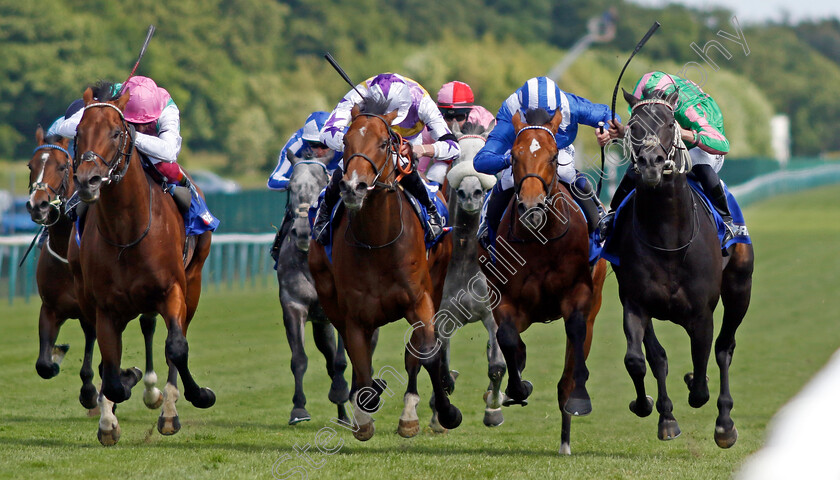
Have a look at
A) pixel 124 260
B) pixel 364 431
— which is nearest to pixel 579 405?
pixel 364 431

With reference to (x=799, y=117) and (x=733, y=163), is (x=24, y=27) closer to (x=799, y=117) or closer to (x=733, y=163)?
(x=733, y=163)

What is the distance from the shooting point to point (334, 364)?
8.42 meters

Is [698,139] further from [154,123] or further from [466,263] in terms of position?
[154,123]

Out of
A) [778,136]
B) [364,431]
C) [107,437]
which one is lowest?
[778,136]

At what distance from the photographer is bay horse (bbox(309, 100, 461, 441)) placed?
674cm

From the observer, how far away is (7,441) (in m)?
7.59

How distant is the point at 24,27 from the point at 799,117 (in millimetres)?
57688

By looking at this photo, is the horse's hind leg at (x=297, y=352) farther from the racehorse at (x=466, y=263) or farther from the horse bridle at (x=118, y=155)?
the horse bridle at (x=118, y=155)

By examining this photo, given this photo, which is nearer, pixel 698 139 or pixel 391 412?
pixel 698 139

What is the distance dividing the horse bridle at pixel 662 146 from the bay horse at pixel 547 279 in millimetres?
457

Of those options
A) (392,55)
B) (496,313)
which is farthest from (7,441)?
(392,55)

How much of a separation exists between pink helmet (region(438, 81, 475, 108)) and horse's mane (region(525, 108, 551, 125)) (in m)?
2.38

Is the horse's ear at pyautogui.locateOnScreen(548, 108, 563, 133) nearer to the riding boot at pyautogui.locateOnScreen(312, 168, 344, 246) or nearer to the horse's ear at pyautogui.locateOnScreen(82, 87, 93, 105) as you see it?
the riding boot at pyautogui.locateOnScreen(312, 168, 344, 246)

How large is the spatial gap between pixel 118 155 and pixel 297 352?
249cm
